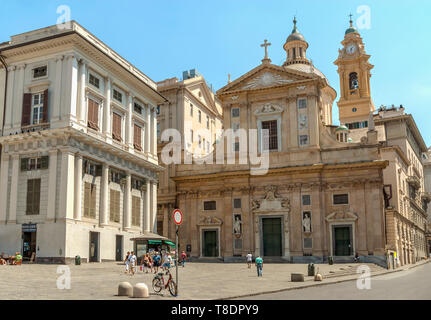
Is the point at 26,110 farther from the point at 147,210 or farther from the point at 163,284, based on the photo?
the point at 163,284

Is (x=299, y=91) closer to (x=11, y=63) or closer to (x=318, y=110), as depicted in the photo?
(x=318, y=110)

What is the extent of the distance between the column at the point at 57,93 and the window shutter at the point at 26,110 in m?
2.53

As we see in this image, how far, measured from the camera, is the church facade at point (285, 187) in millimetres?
47500

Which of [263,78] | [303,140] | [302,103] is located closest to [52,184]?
[303,140]

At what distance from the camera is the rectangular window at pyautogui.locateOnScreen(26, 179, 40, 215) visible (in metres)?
37.4

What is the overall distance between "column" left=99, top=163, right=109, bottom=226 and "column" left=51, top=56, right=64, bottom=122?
241 inches

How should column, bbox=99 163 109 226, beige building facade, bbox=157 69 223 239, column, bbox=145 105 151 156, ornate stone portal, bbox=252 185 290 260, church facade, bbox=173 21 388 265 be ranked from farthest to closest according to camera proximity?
beige building facade, bbox=157 69 223 239, column, bbox=145 105 151 156, ornate stone portal, bbox=252 185 290 260, church facade, bbox=173 21 388 265, column, bbox=99 163 109 226

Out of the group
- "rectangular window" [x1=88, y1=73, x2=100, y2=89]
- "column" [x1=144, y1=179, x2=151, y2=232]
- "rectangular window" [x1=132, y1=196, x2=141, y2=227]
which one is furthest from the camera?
"column" [x1=144, y1=179, x2=151, y2=232]

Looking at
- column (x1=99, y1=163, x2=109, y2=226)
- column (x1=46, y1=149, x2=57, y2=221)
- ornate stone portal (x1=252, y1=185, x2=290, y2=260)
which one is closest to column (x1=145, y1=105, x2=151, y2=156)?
column (x1=99, y1=163, x2=109, y2=226)

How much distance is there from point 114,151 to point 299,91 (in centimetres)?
2116

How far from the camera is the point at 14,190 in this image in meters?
38.3

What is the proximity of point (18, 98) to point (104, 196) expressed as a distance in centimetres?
1106

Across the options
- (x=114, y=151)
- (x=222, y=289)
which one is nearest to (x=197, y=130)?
(x=114, y=151)

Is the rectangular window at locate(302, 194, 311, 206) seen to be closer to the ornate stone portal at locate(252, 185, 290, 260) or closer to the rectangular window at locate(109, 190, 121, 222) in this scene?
the ornate stone portal at locate(252, 185, 290, 260)
